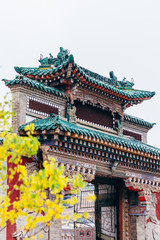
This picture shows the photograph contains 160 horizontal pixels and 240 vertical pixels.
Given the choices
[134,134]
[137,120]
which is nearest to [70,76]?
[137,120]

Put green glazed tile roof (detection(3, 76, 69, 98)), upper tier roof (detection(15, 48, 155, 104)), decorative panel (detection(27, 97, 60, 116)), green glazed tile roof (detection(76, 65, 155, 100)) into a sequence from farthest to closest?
1. green glazed tile roof (detection(76, 65, 155, 100))
2. upper tier roof (detection(15, 48, 155, 104))
3. decorative panel (detection(27, 97, 60, 116))
4. green glazed tile roof (detection(3, 76, 69, 98))

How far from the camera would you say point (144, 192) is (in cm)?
1560

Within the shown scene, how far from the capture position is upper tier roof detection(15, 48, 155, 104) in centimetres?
1446

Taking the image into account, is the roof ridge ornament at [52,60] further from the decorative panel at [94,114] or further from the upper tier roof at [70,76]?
the decorative panel at [94,114]

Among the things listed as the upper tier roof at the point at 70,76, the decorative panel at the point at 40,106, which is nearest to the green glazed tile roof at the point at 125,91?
the upper tier roof at the point at 70,76

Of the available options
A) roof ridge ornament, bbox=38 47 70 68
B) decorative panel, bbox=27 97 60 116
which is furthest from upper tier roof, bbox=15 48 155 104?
decorative panel, bbox=27 97 60 116

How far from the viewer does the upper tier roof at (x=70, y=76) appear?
14.5 meters

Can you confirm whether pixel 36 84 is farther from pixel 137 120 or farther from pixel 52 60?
pixel 137 120

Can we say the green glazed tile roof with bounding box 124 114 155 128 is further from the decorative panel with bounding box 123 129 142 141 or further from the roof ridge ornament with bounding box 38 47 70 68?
the roof ridge ornament with bounding box 38 47 70 68

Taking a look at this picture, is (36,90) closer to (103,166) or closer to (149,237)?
(103,166)

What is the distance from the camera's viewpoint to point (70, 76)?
573 inches

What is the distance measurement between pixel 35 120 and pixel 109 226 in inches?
244

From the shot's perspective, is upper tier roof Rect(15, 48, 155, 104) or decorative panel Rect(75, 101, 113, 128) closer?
upper tier roof Rect(15, 48, 155, 104)

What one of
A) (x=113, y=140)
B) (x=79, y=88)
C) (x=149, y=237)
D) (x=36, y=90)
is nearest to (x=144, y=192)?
(x=149, y=237)
